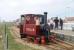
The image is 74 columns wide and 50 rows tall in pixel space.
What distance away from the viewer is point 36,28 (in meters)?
28.2

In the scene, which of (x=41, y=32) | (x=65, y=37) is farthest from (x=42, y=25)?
(x=65, y=37)

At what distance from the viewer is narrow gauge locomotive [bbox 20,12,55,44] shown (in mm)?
27634

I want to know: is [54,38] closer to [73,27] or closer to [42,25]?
[42,25]

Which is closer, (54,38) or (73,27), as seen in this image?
(54,38)

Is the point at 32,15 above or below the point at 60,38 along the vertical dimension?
above

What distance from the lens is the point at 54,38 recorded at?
30.2 metres

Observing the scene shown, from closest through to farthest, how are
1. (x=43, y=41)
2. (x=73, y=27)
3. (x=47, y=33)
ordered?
(x=43, y=41) < (x=47, y=33) < (x=73, y=27)

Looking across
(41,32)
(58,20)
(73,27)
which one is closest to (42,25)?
(41,32)

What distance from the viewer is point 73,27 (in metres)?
45.5

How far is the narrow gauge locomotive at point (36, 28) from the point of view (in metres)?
27.6

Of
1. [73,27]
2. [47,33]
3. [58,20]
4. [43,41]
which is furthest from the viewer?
[73,27]

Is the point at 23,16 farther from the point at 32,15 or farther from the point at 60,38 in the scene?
the point at 60,38

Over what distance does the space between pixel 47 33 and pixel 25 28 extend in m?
2.70

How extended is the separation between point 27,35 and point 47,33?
2294mm
